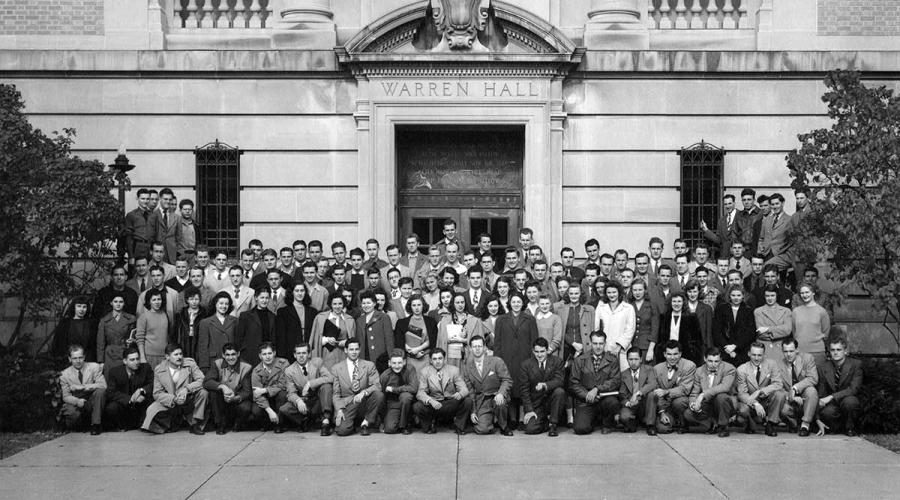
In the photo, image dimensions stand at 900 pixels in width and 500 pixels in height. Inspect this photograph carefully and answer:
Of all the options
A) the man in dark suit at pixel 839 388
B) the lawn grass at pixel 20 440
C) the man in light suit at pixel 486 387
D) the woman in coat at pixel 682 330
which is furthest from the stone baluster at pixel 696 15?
the lawn grass at pixel 20 440

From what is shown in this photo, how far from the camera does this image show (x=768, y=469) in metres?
11.4

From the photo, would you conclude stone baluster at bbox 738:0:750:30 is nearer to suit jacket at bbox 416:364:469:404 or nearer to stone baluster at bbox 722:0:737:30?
stone baluster at bbox 722:0:737:30

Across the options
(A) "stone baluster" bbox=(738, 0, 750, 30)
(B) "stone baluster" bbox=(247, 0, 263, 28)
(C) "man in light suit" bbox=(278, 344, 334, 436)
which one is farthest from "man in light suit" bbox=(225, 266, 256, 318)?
(A) "stone baluster" bbox=(738, 0, 750, 30)

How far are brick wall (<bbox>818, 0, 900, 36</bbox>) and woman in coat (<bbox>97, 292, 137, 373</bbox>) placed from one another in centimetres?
1330

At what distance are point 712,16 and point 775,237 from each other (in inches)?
205

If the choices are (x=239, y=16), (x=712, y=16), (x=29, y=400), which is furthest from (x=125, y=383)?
(x=712, y=16)

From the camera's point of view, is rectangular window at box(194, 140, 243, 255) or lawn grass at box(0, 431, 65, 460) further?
rectangular window at box(194, 140, 243, 255)

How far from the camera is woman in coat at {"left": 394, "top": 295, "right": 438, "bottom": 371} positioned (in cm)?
1454

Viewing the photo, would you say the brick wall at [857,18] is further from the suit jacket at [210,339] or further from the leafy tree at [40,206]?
the leafy tree at [40,206]

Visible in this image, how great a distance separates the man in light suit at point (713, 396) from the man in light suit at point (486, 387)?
7.91 ft

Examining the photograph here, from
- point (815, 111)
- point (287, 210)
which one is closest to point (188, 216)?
point (287, 210)

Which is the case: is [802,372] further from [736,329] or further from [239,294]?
[239,294]

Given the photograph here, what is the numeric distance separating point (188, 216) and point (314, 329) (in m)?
4.07

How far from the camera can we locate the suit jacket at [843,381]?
45.5ft
